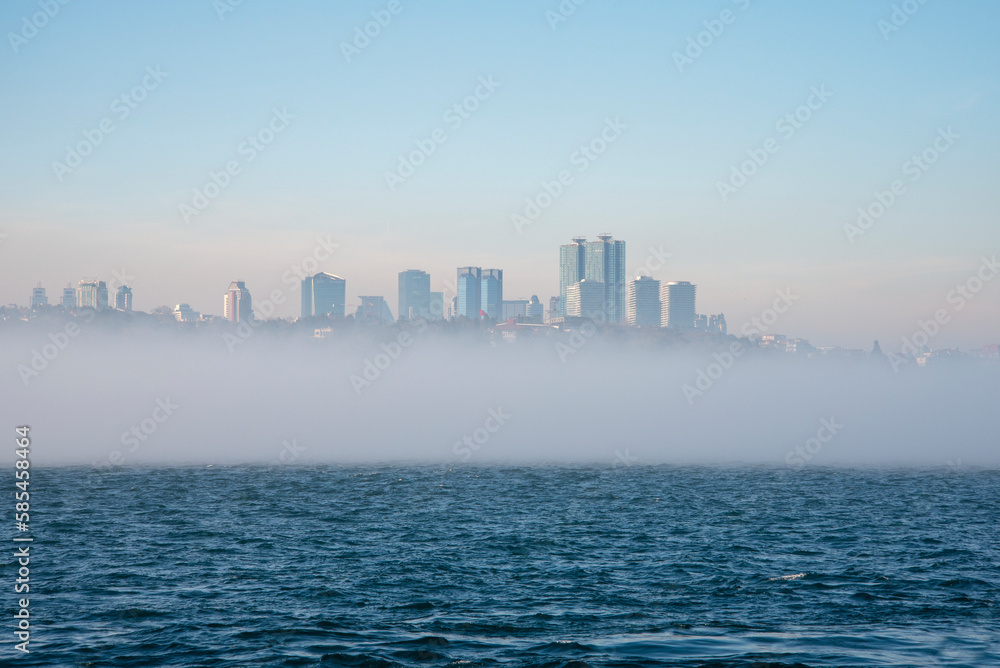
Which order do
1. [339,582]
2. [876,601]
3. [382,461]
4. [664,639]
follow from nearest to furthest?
[664,639] < [876,601] < [339,582] < [382,461]

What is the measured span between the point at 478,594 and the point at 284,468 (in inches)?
2522

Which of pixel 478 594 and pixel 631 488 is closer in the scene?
pixel 478 594

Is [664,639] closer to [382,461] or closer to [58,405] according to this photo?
[382,461]

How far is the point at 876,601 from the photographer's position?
30203 millimetres

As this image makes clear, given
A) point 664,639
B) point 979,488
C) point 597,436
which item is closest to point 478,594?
point 664,639

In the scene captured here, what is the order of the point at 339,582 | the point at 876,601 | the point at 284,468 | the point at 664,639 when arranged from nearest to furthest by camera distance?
the point at 664,639 → the point at 876,601 → the point at 339,582 → the point at 284,468

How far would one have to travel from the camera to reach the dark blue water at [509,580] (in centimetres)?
2438

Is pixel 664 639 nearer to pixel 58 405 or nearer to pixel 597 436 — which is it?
pixel 597 436

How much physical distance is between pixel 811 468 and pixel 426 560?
235 ft

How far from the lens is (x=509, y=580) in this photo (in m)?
33.4

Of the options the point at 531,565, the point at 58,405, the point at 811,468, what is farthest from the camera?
the point at 58,405

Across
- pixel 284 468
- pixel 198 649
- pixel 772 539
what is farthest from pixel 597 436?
pixel 198 649

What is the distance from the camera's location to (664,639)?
25.5m

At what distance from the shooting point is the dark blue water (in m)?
24.4
